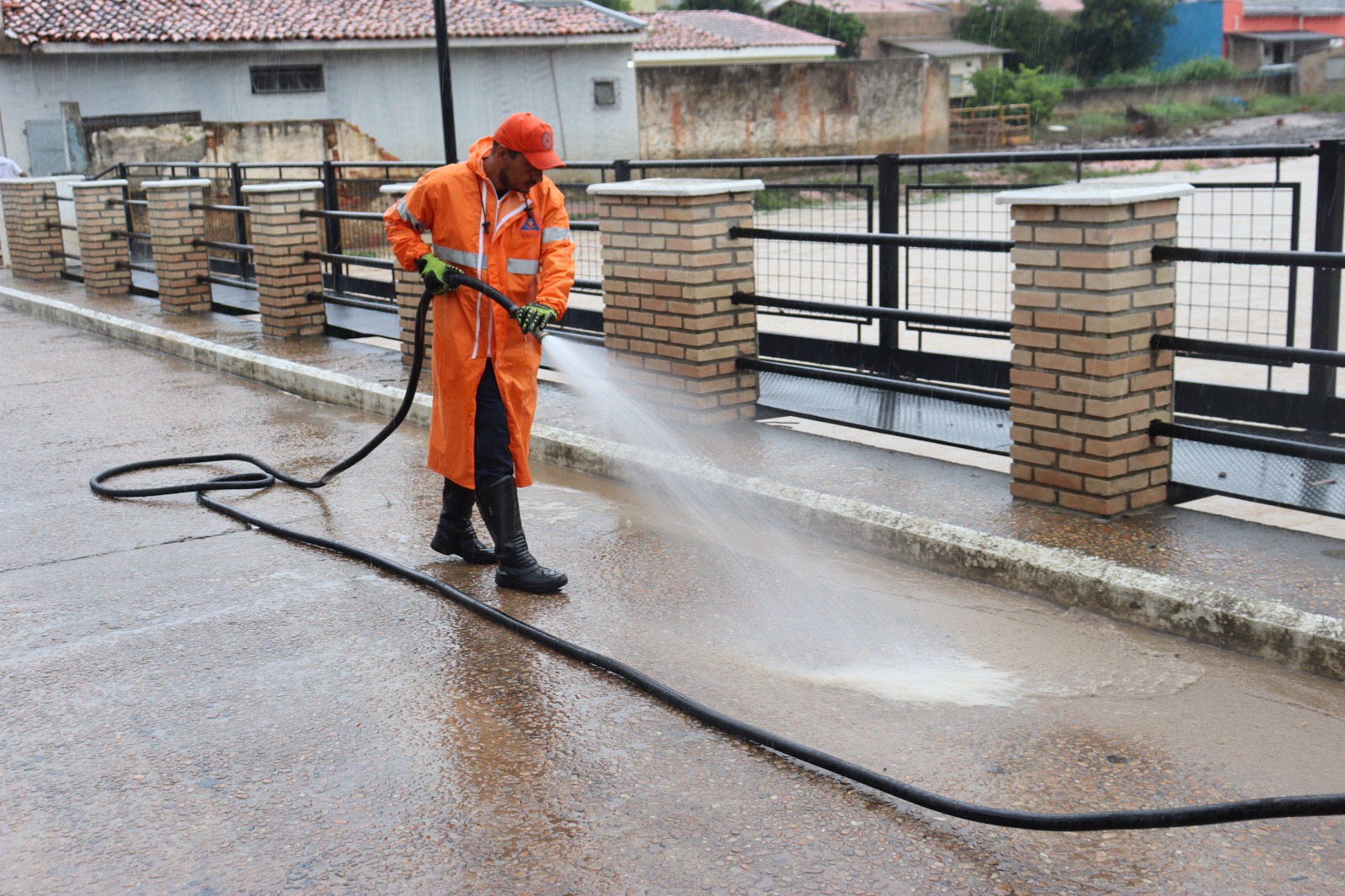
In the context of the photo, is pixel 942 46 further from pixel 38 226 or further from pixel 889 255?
pixel 889 255

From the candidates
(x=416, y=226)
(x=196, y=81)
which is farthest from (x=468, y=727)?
(x=196, y=81)

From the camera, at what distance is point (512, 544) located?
523 cm

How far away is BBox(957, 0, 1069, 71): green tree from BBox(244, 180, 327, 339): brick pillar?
5778cm

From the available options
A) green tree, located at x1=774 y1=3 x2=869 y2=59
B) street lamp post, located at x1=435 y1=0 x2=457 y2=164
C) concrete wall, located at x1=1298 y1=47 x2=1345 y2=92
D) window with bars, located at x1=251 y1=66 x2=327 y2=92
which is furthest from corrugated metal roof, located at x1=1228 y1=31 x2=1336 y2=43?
street lamp post, located at x1=435 y1=0 x2=457 y2=164

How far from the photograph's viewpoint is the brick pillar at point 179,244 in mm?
13547

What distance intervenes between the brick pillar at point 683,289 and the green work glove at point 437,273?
231cm

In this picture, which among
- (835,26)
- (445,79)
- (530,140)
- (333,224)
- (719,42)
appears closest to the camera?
(530,140)

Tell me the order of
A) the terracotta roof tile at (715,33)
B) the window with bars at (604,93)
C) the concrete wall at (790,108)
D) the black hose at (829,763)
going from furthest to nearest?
the terracotta roof tile at (715,33) → the concrete wall at (790,108) → the window with bars at (604,93) → the black hose at (829,763)

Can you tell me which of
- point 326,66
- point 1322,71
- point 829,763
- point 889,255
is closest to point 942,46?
point 1322,71

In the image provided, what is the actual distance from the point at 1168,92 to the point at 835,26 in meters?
14.7

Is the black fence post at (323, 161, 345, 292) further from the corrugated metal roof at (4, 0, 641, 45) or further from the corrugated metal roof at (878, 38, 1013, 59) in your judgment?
the corrugated metal roof at (878, 38, 1013, 59)

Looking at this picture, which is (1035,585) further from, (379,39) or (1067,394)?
Result: (379,39)

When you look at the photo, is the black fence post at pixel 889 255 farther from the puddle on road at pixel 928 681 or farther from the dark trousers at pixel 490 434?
the puddle on road at pixel 928 681

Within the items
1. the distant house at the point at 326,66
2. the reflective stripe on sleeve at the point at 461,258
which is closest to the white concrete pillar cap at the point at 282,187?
the reflective stripe on sleeve at the point at 461,258
